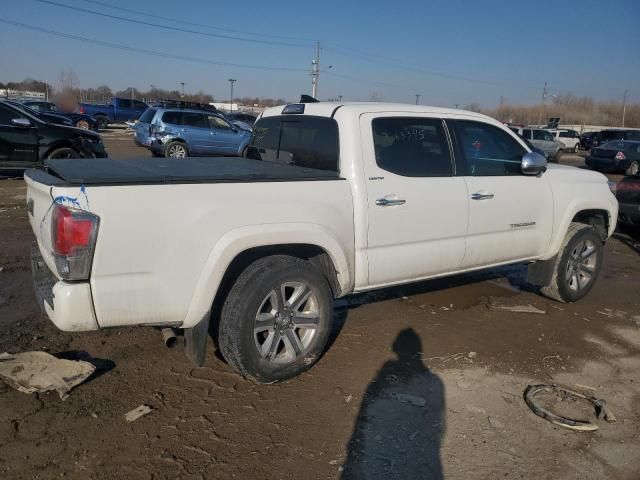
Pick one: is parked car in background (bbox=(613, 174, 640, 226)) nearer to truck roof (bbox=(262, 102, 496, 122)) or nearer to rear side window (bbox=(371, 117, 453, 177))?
truck roof (bbox=(262, 102, 496, 122))

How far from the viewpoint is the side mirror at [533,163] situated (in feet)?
15.7

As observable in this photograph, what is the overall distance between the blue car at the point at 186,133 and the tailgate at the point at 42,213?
43.9ft

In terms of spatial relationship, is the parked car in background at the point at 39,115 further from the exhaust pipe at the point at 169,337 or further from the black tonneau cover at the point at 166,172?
the exhaust pipe at the point at 169,337

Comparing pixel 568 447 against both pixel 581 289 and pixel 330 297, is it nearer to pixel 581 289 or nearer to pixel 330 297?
pixel 330 297

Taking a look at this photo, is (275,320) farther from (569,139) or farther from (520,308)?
(569,139)

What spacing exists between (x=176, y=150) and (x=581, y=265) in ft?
44.5

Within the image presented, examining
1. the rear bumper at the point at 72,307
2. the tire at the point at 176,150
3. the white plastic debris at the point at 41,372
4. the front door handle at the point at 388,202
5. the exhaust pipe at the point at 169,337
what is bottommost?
the white plastic debris at the point at 41,372

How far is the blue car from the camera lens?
54.1 feet

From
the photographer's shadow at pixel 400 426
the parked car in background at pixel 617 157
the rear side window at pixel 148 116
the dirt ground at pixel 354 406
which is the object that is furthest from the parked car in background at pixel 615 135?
the photographer's shadow at pixel 400 426

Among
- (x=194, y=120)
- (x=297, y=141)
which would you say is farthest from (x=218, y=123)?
(x=297, y=141)

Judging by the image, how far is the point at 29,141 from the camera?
1084 centimetres

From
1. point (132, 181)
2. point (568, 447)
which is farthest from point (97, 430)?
point (568, 447)

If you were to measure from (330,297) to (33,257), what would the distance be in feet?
6.71

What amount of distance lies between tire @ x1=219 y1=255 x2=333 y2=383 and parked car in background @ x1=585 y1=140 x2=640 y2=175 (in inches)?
805
